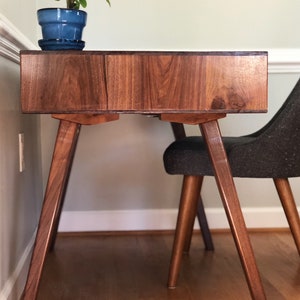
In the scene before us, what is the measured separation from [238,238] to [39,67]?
0.58 m

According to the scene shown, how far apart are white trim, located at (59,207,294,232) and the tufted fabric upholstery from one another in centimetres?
69

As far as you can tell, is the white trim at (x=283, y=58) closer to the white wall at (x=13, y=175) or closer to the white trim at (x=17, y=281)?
the white wall at (x=13, y=175)

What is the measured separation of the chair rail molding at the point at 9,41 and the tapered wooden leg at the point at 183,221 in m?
0.58

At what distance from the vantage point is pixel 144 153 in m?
1.95

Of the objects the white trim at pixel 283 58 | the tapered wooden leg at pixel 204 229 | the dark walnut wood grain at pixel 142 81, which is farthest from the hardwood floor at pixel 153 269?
the white trim at pixel 283 58

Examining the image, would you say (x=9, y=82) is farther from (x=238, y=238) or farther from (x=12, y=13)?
(x=238, y=238)

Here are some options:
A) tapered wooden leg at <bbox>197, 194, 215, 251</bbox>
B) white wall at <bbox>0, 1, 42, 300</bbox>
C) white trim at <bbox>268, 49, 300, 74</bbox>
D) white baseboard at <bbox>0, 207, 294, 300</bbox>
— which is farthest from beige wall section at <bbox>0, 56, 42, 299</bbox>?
A: white trim at <bbox>268, 49, 300, 74</bbox>

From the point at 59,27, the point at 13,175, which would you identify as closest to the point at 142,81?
the point at 59,27

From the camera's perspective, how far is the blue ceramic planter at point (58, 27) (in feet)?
3.51

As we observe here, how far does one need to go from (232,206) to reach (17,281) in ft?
1.94

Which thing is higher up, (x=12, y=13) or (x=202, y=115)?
(x=12, y=13)

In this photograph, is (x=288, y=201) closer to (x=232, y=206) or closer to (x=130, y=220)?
(x=232, y=206)

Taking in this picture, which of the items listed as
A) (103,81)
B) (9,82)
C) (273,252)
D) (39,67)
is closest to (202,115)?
(103,81)

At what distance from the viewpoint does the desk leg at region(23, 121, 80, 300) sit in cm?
102
